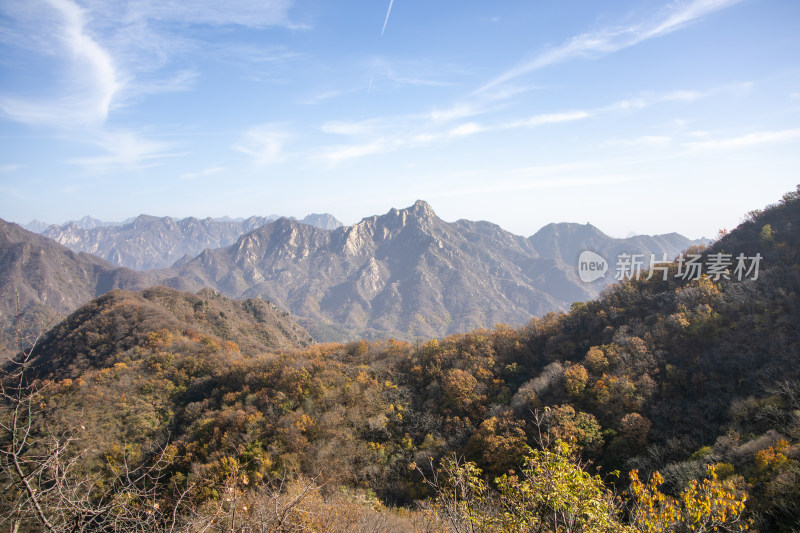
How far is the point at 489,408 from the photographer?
36.8 metres

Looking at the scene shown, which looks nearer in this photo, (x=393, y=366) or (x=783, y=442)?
(x=783, y=442)

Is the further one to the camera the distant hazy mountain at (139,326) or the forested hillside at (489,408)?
the distant hazy mountain at (139,326)

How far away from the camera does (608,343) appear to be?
41125mm

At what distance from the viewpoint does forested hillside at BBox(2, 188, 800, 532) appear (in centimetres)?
2156

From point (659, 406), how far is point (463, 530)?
29484mm

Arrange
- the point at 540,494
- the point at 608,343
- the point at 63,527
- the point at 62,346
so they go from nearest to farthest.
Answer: the point at 63,527 → the point at 540,494 → the point at 608,343 → the point at 62,346

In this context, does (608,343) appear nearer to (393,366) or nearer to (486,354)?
(486,354)

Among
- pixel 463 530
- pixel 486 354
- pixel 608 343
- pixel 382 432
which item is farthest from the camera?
pixel 486 354

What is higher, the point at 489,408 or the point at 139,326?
the point at 139,326

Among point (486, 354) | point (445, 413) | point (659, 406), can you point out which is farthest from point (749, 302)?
point (445, 413)

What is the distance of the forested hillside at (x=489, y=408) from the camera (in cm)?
2156

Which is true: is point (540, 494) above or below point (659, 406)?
above

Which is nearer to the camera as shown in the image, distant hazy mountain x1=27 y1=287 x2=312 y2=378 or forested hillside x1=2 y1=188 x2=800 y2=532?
forested hillside x1=2 y1=188 x2=800 y2=532

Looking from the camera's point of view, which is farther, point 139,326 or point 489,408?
point 139,326
